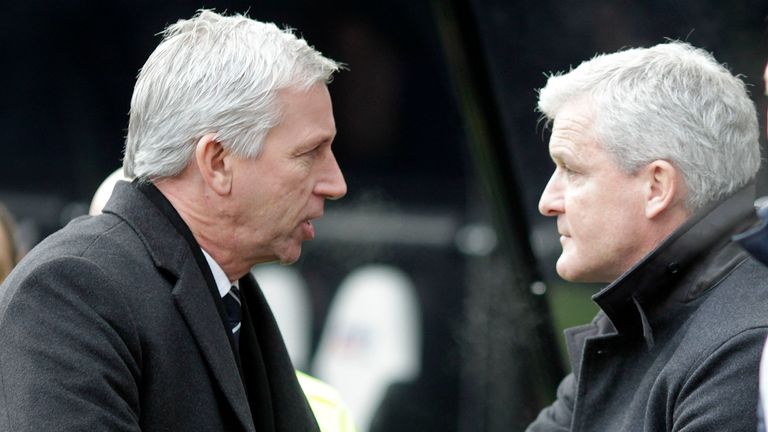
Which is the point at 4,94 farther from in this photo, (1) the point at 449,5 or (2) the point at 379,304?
(1) the point at 449,5

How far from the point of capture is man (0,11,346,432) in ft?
7.19

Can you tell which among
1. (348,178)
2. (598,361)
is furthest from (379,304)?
(598,361)

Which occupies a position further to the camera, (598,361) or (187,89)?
(598,361)

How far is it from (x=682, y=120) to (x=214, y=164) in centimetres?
97

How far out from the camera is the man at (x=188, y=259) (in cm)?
219

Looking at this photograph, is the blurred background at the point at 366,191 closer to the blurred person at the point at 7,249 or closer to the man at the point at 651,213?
the blurred person at the point at 7,249

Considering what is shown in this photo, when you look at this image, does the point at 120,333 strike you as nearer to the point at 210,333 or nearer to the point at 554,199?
the point at 210,333

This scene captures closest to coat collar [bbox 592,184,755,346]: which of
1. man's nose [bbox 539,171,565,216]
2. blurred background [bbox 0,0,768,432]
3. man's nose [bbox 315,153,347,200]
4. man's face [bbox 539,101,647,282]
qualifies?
man's face [bbox 539,101,647,282]

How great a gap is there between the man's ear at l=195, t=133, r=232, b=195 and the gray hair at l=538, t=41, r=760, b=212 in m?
0.79

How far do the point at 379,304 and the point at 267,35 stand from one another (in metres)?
2.74

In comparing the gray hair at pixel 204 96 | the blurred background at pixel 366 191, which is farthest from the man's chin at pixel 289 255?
the blurred background at pixel 366 191

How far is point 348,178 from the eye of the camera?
5.18 meters

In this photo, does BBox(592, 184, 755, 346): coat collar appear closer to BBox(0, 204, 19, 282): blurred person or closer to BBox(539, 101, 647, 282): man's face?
BBox(539, 101, 647, 282): man's face

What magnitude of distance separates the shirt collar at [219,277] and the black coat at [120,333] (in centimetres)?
8
